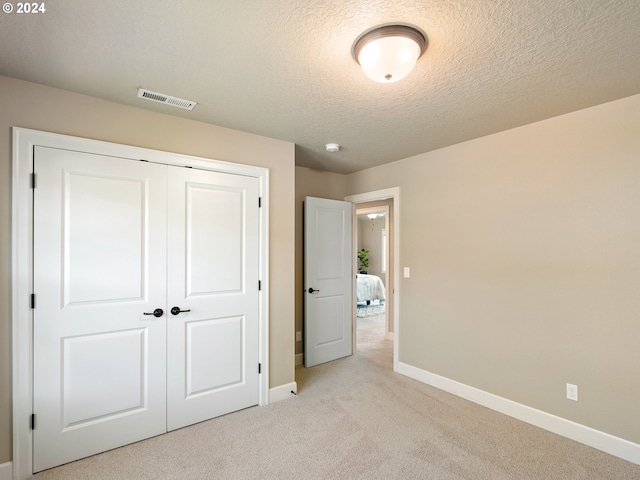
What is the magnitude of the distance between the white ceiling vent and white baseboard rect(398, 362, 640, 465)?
3.36 m

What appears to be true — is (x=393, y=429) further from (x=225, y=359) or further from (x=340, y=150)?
(x=340, y=150)

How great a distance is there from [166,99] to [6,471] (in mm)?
2518

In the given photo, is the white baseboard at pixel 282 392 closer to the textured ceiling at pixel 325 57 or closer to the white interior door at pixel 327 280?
the white interior door at pixel 327 280

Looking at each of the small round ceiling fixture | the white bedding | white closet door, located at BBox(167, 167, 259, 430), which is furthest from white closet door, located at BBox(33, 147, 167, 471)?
the white bedding

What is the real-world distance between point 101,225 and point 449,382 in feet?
11.0

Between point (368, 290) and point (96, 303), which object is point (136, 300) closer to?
point (96, 303)

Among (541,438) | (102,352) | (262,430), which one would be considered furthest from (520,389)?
(102,352)

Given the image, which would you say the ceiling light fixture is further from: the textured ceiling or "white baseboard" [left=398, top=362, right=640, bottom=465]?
"white baseboard" [left=398, top=362, right=640, bottom=465]

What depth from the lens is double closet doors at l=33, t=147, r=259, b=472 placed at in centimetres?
201

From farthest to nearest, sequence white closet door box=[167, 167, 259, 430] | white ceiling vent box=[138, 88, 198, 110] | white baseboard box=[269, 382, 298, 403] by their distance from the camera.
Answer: white baseboard box=[269, 382, 298, 403], white closet door box=[167, 167, 259, 430], white ceiling vent box=[138, 88, 198, 110]

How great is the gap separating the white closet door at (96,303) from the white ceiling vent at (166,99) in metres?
0.47

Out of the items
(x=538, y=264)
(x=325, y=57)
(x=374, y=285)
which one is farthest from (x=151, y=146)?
(x=374, y=285)

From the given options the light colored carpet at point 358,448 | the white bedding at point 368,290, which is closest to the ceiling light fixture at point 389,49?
the light colored carpet at point 358,448

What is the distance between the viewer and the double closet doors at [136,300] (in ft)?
6.58
